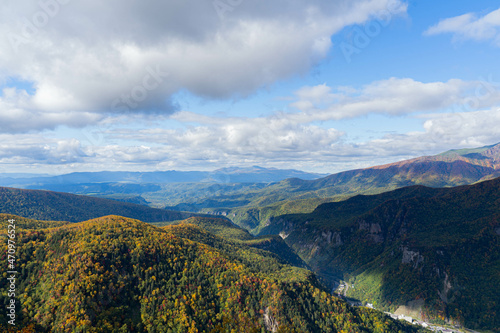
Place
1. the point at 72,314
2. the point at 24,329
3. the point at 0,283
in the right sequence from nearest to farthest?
the point at 24,329 → the point at 72,314 → the point at 0,283

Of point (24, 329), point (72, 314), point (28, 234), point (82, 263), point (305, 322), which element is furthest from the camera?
point (305, 322)

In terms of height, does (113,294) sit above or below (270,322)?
above

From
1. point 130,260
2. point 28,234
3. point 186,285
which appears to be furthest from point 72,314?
point 28,234

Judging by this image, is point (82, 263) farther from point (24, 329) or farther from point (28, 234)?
point (28, 234)

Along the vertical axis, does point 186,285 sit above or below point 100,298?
below

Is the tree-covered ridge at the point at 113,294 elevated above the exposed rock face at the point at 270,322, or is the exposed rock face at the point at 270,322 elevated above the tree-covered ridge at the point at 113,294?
the tree-covered ridge at the point at 113,294

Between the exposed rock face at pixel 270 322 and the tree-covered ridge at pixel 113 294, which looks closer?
the tree-covered ridge at pixel 113 294

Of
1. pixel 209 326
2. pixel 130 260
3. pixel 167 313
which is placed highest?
pixel 130 260

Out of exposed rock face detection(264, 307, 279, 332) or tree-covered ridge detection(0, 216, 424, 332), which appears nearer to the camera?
tree-covered ridge detection(0, 216, 424, 332)

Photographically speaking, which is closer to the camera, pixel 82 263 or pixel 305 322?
pixel 82 263

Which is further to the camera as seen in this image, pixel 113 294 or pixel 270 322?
pixel 270 322

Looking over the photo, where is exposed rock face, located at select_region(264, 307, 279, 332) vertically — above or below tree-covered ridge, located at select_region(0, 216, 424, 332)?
below
